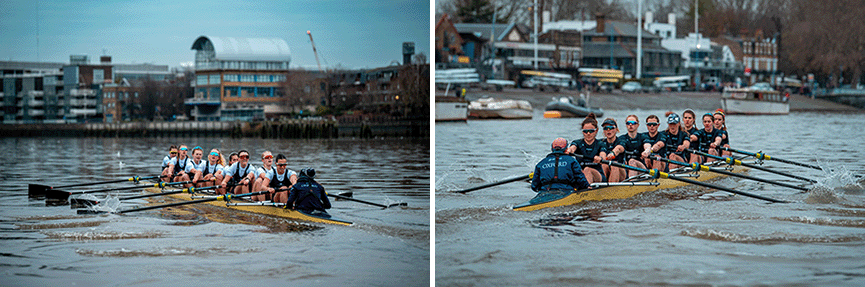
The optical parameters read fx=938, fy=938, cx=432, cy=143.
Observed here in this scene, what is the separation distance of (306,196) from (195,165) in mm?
4787

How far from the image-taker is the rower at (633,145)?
48.8 ft

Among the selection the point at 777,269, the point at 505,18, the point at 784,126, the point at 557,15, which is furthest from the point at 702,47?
the point at 777,269

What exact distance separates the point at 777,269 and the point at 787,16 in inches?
3332

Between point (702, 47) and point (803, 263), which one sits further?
point (702, 47)

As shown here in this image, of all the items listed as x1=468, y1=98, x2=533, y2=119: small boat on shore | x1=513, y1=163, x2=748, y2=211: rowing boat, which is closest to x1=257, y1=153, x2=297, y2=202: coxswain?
x1=513, y1=163, x2=748, y2=211: rowing boat

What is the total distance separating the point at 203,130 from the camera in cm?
7625

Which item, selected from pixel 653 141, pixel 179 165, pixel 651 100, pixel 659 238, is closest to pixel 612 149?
pixel 653 141

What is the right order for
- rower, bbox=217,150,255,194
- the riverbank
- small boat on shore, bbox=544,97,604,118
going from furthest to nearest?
1. the riverbank
2. small boat on shore, bbox=544,97,604,118
3. rower, bbox=217,150,255,194

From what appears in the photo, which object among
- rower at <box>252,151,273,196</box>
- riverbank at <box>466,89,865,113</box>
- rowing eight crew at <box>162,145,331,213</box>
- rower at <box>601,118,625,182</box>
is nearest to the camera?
rowing eight crew at <box>162,145,331,213</box>

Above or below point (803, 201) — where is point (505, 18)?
above

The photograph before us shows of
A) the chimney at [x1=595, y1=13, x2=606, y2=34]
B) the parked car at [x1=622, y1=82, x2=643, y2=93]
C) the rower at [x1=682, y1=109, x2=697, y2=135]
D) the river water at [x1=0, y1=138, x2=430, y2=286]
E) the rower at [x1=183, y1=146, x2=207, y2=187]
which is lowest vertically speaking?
the river water at [x1=0, y1=138, x2=430, y2=286]

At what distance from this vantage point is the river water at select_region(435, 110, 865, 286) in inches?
377

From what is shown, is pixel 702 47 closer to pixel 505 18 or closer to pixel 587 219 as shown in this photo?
pixel 505 18

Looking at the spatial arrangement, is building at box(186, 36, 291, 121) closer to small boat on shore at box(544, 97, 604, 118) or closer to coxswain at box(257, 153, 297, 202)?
small boat on shore at box(544, 97, 604, 118)
